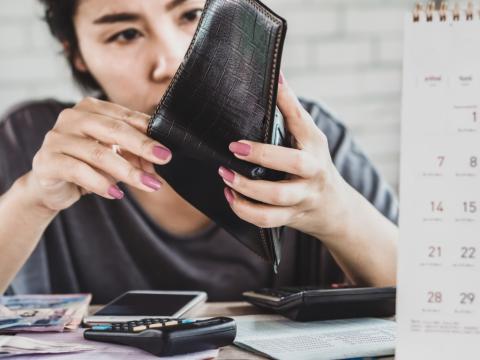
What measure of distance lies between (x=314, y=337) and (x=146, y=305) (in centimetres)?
27

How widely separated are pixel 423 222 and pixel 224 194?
304mm

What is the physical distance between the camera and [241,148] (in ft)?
2.30

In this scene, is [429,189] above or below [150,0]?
below

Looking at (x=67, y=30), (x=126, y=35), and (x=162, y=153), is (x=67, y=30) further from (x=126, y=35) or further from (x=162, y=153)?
(x=162, y=153)

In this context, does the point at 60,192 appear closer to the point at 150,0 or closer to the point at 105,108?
the point at 105,108

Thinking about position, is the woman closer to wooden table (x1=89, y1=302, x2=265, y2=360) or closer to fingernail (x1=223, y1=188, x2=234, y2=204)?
fingernail (x1=223, y1=188, x2=234, y2=204)

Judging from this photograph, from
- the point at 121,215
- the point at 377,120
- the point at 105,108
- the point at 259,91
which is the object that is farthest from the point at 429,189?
the point at 377,120

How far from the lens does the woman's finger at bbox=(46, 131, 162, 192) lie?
0.81 metres

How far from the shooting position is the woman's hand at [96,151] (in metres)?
0.81

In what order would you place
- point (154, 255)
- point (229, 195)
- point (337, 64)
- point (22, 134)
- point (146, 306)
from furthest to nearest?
point (337, 64) < point (22, 134) < point (154, 255) < point (146, 306) < point (229, 195)

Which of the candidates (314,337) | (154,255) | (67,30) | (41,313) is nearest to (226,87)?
(314,337)

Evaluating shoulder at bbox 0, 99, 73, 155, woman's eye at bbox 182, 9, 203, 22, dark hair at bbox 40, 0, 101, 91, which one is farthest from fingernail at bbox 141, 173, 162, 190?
shoulder at bbox 0, 99, 73, 155

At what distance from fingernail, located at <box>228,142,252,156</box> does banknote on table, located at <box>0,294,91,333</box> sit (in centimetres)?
31

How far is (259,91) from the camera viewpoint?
69 cm
